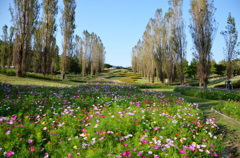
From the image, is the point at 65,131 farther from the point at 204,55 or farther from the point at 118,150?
the point at 204,55

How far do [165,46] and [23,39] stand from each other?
20521 mm

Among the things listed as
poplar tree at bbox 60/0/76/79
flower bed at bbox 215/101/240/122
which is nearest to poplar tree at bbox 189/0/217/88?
flower bed at bbox 215/101/240/122

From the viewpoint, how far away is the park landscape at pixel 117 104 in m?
2.75

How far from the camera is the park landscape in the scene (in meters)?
2.75

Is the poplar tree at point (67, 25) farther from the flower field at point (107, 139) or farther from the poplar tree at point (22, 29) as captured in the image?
the flower field at point (107, 139)

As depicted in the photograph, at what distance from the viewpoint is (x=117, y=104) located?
550cm

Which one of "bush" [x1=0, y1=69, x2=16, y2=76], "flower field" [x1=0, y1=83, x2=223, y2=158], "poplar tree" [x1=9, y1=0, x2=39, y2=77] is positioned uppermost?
"poplar tree" [x1=9, y1=0, x2=39, y2=77]

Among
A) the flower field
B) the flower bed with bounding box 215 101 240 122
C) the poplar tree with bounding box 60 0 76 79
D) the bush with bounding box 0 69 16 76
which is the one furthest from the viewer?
the poplar tree with bounding box 60 0 76 79

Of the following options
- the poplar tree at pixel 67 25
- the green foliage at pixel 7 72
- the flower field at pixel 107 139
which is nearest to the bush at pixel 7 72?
the green foliage at pixel 7 72

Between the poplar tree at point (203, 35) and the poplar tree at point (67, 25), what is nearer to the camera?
the poplar tree at point (203, 35)

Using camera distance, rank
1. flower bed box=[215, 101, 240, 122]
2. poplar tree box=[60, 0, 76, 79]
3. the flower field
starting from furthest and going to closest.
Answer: poplar tree box=[60, 0, 76, 79], flower bed box=[215, 101, 240, 122], the flower field

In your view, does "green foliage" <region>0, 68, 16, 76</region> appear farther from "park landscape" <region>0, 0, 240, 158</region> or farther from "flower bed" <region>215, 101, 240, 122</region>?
"flower bed" <region>215, 101, 240, 122</region>

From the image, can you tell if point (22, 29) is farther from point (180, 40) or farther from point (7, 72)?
point (180, 40)

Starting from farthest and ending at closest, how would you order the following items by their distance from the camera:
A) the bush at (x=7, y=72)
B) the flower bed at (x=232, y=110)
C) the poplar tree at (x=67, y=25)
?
the poplar tree at (x=67, y=25) < the bush at (x=7, y=72) < the flower bed at (x=232, y=110)
